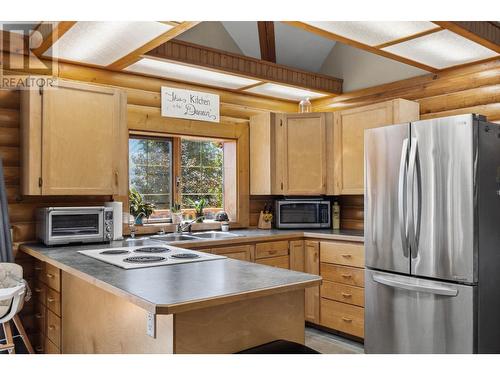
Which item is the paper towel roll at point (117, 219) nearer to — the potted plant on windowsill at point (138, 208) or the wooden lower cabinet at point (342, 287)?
the potted plant on windowsill at point (138, 208)

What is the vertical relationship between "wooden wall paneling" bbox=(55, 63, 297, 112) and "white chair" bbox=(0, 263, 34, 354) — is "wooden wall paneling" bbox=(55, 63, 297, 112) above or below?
above

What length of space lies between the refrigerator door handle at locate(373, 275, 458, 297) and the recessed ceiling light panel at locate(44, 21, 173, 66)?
7.24 feet

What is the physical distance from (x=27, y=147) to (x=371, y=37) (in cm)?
248

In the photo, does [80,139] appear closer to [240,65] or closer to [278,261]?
[240,65]

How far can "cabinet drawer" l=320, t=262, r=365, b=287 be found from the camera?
11.8 ft

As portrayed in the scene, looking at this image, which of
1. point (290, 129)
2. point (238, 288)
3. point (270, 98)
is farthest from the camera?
point (270, 98)

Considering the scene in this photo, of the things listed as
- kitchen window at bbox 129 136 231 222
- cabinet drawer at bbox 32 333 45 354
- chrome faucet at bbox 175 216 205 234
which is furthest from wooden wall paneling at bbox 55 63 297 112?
cabinet drawer at bbox 32 333 45 354

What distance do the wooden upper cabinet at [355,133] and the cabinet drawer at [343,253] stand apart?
23.4 inches

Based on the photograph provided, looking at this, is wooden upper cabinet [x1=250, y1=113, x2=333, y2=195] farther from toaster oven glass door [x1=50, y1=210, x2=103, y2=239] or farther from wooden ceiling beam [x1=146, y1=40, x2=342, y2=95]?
toaster oven glass door [x1=50, y1=210, x2=103, y2=239]

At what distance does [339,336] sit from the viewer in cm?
383

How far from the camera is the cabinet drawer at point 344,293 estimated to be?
11.8 feet

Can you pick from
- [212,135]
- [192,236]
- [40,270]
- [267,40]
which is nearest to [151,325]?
[40,270]
